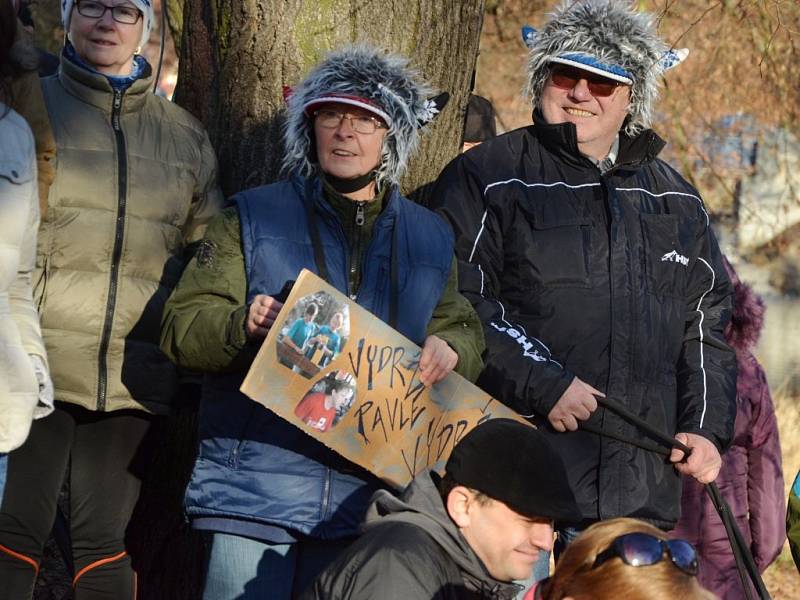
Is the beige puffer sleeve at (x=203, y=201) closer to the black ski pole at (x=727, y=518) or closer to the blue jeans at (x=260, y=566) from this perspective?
the blue jeans at (x=260, y=566)

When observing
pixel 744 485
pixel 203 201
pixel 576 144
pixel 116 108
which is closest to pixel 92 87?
pixel 116 108

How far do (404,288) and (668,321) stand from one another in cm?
93

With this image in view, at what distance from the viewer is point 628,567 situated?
2.72 m

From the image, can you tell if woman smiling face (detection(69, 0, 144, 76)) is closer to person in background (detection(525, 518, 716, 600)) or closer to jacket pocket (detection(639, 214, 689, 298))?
jacket pocket (detection(639, 214, 689, 298))

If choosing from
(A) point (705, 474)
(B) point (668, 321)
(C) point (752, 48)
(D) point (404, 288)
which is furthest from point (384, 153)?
(C) point (752, 48)

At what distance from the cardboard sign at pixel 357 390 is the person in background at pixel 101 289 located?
2.58 feet

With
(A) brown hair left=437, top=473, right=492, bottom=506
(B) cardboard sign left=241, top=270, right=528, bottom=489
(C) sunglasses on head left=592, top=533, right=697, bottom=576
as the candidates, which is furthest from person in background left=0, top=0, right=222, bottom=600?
(C) sunglasses on head left=592, top=533, right=697, bottom=576

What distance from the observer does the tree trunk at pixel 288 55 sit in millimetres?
4809

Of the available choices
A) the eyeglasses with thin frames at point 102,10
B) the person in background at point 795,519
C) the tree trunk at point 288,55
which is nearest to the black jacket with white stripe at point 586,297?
the person in background at point 795,519

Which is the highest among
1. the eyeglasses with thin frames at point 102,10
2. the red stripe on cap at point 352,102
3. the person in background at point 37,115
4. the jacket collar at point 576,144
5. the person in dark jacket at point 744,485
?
the eyeglasses with thin frames at point 102,10

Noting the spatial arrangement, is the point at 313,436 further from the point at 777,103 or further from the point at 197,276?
the point at 777,103

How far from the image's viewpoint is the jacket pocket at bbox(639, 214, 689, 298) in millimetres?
4367

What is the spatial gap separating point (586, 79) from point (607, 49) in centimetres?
11

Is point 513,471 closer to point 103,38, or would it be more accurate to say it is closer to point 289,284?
point 289,284
